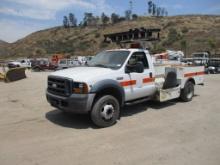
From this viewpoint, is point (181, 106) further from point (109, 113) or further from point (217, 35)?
point (217, 35)

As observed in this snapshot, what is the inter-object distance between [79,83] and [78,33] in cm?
9656

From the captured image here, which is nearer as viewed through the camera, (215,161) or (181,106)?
(215,161)

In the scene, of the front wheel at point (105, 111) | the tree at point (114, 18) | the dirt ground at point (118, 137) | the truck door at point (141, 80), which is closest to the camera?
the dirt ground at point (118, 137)

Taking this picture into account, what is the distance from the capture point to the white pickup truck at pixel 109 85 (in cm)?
631

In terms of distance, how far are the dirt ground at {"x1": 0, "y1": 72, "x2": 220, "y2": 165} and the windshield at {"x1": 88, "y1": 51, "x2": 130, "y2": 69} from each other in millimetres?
1557

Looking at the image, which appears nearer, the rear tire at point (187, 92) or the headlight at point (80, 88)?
the headlight at point (80, 88)

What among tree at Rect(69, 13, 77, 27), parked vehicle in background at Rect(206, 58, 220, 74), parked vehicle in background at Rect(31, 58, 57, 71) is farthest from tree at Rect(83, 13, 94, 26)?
parked vehicle in background at Rect(206, 58, 220, 74)

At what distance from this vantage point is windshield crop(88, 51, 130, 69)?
732cm

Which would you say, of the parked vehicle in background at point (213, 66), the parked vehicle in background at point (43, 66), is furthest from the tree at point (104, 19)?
the parked vehicle in background at point (213, 66)

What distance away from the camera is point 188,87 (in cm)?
978

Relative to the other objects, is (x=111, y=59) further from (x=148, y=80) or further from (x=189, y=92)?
(x=189, y=92)

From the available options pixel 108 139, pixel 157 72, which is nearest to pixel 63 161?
pixel 108 139

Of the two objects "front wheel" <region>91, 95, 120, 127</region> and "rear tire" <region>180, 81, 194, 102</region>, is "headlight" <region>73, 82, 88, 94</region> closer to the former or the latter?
"front wheel" <region>91, 95, 120, 127</region>

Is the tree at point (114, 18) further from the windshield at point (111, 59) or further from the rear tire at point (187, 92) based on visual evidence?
the windshield at point (111, 59)
